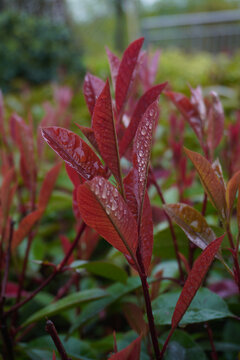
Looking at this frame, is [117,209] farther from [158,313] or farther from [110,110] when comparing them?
[158,313]

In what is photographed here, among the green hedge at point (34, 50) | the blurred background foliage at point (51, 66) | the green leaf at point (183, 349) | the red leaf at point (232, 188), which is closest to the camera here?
the red leaf at point (232, 188)

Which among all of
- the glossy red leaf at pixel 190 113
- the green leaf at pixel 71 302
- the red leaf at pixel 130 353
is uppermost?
the glossy red leaf at pixel 190 113

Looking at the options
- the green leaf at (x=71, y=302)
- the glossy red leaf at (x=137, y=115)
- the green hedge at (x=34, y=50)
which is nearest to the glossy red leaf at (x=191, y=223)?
the glossy red leaf at (x=137, y=115)

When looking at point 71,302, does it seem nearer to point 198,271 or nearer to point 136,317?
point 136,317

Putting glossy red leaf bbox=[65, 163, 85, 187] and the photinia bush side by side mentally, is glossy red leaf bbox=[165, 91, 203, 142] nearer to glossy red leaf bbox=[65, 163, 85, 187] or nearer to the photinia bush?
the photinia bush

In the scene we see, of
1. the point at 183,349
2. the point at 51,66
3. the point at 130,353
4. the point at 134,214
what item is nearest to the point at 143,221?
the point at 134,214

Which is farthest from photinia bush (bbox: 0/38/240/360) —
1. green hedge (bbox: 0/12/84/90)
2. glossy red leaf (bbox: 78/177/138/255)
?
green hedge (bbox: 0/12/84/90)

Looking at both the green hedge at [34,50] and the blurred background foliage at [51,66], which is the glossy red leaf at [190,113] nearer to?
the blurred background foliage at [51,66]
